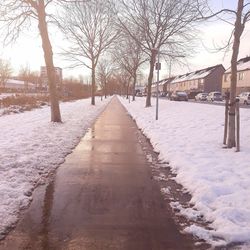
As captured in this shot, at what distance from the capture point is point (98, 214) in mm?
5734

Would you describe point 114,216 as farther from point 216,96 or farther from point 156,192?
point 216,96

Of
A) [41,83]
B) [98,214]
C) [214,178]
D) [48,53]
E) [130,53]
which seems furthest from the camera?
[41,83]

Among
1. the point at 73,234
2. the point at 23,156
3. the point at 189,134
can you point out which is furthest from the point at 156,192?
the point at 189,134

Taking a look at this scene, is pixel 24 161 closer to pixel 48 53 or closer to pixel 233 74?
pixel 233 74

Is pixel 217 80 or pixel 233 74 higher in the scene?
pixel 217 80

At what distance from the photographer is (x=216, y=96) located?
60.6 meters

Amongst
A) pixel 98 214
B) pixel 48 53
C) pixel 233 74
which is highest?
A: pixel 48 53

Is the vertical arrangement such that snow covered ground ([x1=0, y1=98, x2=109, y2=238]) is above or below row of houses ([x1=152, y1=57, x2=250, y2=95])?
below

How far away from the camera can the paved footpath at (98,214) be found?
4.69 metres

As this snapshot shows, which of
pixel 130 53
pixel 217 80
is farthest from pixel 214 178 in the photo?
pixel 217 80

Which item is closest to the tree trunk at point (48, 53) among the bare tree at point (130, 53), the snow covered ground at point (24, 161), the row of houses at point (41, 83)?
the row of houses at point (41, 83)

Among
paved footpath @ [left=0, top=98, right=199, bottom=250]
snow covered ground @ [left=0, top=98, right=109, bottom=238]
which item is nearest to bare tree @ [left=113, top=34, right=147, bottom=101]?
snow covered ground @ [left=0, top=98, right=109, bottom=238]

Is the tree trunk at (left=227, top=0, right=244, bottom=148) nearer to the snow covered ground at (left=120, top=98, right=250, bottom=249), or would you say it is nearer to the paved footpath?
the snow covered ground at (left=120, top=98, right=250, bottom=249)

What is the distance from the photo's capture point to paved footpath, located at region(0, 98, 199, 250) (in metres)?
4.69
